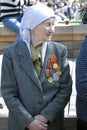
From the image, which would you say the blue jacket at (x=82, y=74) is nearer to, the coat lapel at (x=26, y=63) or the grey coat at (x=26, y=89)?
the grey coat at (x=26, y=89)

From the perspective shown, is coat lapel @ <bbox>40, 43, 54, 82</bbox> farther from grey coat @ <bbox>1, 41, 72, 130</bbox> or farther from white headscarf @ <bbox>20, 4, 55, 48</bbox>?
white headscarf @ <bbox>20, 4, 55, 48</bbox>

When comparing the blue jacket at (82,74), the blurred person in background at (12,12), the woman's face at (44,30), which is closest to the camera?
the blue jacket at (82,74)

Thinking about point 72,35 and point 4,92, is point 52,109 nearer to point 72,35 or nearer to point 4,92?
point 4,92

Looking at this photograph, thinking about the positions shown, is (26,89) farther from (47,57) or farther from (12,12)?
(12,12)

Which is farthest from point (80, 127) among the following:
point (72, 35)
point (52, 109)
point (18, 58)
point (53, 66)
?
point (72, 35)

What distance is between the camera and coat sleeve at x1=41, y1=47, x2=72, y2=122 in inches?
123

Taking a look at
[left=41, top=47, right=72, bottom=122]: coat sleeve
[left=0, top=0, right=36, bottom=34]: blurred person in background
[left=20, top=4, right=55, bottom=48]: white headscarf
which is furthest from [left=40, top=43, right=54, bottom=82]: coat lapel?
[left=0, top=0, right=36, bottom=34]: blurred person in background

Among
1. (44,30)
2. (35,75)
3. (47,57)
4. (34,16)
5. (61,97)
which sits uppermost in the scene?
(34,16)

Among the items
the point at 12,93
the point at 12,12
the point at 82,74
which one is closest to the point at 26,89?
the point at 12,93

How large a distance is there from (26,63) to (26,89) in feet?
0.66

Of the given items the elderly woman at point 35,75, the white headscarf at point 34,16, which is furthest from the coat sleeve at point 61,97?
the white headscarf at point 34,16

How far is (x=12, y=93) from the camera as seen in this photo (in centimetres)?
316

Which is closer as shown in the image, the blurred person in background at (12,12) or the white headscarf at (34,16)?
the white headscarf at (34,16)

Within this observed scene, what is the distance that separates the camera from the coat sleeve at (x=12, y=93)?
10.3 feet
